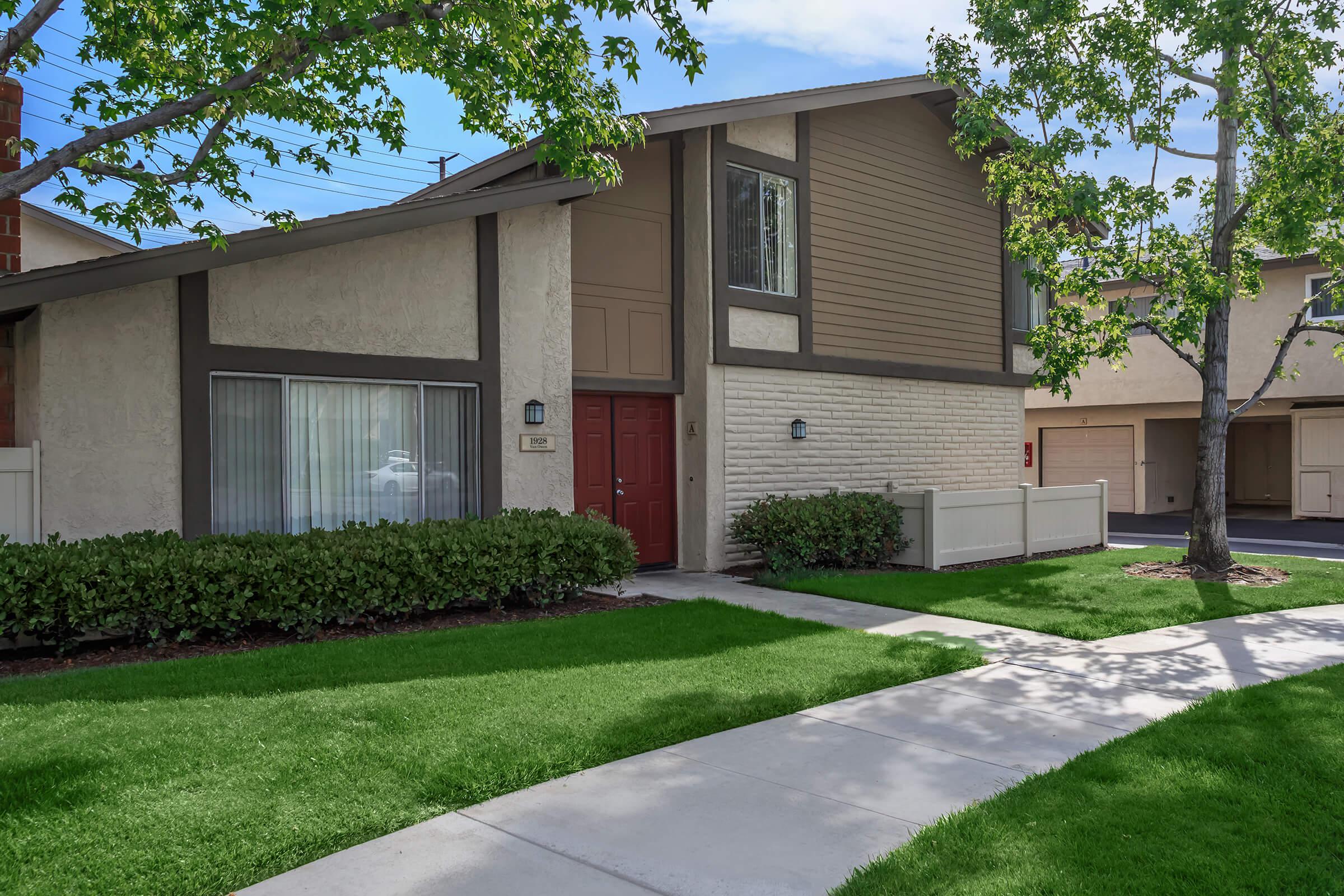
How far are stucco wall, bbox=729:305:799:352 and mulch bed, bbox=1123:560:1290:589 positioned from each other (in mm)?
5494

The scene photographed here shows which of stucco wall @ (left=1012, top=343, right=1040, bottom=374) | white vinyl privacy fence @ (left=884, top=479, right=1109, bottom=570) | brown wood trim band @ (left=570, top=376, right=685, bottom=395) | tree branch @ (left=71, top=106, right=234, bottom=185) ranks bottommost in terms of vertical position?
white vinyl privacy fence @ (left=884, top=479, right=1109, bottom=570)

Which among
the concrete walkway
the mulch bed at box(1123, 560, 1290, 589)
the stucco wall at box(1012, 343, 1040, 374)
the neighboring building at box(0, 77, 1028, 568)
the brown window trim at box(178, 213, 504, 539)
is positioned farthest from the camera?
the stucco wall at box(1012, 343, 1040, 374)

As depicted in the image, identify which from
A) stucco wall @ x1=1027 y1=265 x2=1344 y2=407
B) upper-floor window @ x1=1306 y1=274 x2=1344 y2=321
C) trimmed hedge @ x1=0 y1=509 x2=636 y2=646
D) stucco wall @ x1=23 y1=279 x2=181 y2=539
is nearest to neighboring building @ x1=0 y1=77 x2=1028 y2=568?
stucco wall @ x1=23 y1=279 x2=181 y2=539

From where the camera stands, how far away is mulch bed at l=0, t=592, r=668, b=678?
736 centimetres

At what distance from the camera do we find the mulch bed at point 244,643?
290 inches

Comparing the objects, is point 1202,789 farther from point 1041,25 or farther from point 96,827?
point 1041,25

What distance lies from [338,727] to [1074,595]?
8389mm

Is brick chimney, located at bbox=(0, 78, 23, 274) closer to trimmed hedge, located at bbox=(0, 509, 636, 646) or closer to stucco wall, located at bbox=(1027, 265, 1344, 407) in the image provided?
trimmed hedge, located at bbox=(0, 509, 636, 646)

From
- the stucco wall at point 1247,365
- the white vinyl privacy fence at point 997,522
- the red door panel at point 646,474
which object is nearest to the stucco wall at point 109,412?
the red door panel at point 646,474

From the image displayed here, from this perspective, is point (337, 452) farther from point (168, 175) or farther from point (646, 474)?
point (646, 474)

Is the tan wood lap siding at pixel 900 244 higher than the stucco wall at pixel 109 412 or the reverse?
higher

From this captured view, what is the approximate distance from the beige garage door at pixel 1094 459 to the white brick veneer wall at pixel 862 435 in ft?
31.8

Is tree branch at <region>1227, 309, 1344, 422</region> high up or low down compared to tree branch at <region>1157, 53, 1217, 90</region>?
down

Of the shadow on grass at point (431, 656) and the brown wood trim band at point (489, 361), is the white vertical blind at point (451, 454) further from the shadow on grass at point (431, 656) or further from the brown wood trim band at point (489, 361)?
the shadow on grass at point (431, 656)
